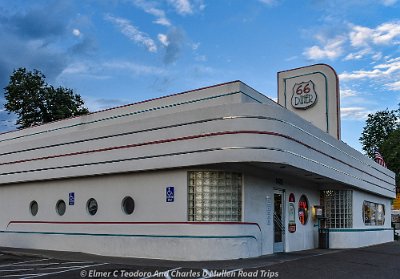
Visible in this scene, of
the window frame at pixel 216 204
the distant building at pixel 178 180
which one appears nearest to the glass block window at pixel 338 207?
the distant building at pixel 178 180

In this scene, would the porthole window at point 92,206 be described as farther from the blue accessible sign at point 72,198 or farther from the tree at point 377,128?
the tree at point 377,128

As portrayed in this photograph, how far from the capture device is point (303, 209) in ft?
69.1

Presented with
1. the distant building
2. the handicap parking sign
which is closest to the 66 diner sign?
the distant building

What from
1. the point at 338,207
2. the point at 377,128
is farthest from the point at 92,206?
the point at 377,128

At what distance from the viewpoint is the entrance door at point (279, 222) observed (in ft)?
59.3

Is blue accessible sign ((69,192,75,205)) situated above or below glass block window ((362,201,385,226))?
above

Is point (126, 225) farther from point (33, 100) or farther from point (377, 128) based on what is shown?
point (377, 128)

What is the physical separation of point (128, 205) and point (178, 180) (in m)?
2.56

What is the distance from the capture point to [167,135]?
53.1ft

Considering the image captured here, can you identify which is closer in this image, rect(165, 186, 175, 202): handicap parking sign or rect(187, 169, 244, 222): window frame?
rect(187, 169, 244, 222): window frame

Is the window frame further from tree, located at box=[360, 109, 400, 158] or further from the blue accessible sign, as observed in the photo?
tree, located at box=[360, 109, 400, 158]

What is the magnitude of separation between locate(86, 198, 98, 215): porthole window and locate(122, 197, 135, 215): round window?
1.50 meters

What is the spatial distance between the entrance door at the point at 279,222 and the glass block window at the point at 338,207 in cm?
539

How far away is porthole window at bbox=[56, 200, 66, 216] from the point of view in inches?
773
